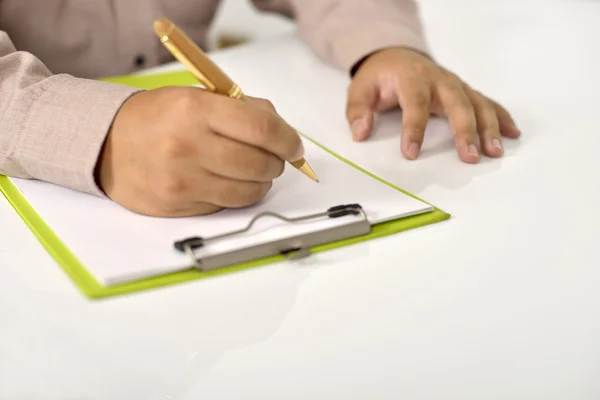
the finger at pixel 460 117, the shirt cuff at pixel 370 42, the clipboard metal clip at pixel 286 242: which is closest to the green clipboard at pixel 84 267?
the clipboard metal clip at pixel 286 242

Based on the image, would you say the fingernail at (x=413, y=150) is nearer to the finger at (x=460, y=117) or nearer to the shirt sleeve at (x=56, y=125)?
the finger at (x=460, y=117)

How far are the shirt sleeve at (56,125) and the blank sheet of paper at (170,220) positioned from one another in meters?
0.02

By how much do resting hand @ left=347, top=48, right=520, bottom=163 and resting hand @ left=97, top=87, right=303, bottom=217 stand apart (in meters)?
0.19

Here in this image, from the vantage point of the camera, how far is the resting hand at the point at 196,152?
459 mm

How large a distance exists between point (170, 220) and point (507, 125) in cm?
36

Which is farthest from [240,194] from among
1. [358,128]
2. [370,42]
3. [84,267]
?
[370,42]

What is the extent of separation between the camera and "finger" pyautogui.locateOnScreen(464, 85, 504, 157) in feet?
2.07

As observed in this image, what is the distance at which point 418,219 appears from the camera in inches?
19.8

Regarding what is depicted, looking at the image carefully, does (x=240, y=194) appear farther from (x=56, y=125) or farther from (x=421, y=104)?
(x=421, y=104)

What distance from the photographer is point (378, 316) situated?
405 mm

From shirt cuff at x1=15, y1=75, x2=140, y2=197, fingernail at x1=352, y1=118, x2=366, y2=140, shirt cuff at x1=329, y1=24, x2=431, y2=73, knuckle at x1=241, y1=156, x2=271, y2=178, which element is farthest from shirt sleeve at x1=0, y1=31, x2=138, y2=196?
shirt cuff at x1=329, y1=24, x2=431, y2=73

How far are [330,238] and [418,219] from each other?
76 millimetres

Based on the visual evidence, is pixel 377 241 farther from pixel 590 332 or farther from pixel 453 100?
pixel 453 100

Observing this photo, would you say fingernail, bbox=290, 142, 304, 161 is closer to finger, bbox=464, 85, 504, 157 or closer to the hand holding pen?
the hand holding pen
